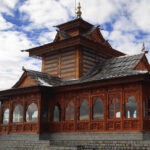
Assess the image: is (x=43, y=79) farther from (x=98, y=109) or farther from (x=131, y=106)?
(x=131, y=106)

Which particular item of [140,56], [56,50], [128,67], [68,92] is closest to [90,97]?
[68,92]

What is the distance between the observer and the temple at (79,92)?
20.2m

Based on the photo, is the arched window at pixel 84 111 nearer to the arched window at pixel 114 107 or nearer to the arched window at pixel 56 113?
the arched window at pixel 114 107

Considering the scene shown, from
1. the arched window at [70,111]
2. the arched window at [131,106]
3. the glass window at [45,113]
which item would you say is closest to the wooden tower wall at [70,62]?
the arched window at [70,111]

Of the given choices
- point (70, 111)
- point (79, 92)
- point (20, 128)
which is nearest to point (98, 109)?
point (79, 92)

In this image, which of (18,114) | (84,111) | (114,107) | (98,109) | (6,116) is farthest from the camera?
(6,116)

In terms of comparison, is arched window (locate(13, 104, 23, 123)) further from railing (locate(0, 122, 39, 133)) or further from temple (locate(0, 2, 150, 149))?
railing (locate(0, 122, 39, 133))

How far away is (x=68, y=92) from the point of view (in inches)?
950

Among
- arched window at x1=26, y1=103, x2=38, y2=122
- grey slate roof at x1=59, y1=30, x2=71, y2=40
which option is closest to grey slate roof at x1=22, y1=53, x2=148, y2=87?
arched window at x1=26, y1=103, x2=38, y2=122

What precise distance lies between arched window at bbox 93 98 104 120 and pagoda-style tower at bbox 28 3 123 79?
4.80 meters

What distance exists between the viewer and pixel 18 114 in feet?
86.6

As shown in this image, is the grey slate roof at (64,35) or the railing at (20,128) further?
the grey slate roof at (64,35)

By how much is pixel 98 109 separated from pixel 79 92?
218cm

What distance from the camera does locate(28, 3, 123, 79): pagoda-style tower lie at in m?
26.8
